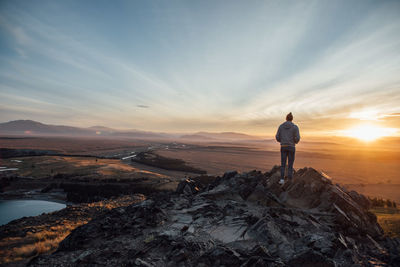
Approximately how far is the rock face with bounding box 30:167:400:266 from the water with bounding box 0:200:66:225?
97.6ft

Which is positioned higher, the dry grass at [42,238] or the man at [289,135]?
the man at [289,135]

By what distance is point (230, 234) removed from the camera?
8.50m

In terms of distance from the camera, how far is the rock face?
6.59 m

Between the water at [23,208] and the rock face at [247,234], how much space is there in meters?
29.8

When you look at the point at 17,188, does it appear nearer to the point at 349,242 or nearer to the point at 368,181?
the point at 349,242

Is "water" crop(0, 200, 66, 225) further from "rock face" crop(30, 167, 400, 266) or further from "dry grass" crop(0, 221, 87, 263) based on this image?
"rock face" crop(30, 167, 400, 266)

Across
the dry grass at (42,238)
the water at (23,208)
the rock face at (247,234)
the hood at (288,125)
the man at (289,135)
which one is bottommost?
the water at (23,208)

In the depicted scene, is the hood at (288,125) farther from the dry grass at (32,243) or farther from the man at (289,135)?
the dry grass at (32,243)

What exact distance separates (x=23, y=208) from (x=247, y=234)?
43.0 meters

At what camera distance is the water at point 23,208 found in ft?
94.9

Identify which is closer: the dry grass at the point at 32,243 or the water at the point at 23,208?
the dry grass at the point at 32,243

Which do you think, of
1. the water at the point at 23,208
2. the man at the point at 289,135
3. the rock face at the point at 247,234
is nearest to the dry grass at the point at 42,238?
the rock face at the point at 247,234

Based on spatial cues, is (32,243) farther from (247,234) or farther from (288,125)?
(288,125)

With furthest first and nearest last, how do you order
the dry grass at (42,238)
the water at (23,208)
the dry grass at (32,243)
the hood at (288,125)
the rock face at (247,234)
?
the water at (23,208) < the hood at (288,125) < the dry grass at (42,238) < the dry grass at (32,243) < the rock face at (247,234)
